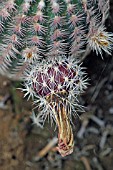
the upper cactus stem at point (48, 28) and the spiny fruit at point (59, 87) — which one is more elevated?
the upper cactus stem at point (48, 28)

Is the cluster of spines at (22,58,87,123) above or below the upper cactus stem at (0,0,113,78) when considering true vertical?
below

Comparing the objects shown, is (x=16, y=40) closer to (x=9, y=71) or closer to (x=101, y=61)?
(x=9, y=71)

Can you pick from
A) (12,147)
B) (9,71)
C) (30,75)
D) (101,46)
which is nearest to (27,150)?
(12,147)

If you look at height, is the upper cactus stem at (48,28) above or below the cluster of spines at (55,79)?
above

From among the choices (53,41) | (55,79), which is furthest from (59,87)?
(53,41)

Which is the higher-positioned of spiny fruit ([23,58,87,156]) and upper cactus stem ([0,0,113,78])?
upper cactus stem ([0,0,113,78])
